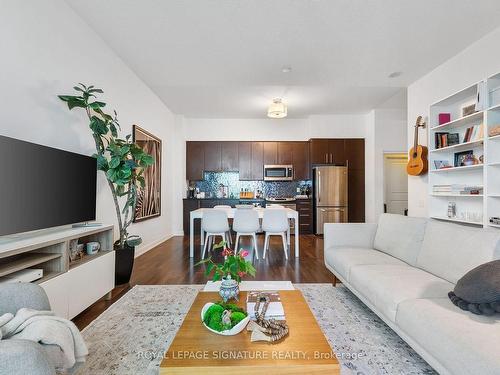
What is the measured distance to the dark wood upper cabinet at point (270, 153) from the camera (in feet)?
21.0

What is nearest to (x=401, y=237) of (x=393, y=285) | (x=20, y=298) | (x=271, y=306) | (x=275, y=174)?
(x=393, y=285)

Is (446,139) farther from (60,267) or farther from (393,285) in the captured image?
(60,267)

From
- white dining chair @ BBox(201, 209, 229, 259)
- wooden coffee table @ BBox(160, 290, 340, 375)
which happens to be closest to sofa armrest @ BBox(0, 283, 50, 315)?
wooden coffee table @ BBox(160, 290, 340, 375)

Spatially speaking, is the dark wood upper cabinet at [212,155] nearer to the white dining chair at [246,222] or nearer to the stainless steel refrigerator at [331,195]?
the stainless steel refrigerator at [331,195]

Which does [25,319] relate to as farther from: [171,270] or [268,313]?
[171,270]

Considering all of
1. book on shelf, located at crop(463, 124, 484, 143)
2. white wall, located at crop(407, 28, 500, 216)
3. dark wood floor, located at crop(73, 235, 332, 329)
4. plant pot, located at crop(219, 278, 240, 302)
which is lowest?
dark wood floor, located at crop(73, 235, 332, 329)

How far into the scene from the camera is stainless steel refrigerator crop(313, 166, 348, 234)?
601 cm

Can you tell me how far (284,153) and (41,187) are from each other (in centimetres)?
518

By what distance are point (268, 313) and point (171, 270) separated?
7.52 feet

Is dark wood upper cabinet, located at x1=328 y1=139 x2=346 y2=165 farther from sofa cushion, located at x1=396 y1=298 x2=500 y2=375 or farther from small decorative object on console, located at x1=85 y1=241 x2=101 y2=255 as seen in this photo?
small decorative object on console, located at x1=85 y1=241 x2=101 y2=255

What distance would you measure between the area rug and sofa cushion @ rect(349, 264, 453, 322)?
0.24 m

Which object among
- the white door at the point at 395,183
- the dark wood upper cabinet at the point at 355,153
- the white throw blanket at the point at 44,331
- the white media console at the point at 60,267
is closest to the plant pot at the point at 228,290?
the white throw blanket at the point at 44,331

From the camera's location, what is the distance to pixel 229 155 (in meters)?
6.39

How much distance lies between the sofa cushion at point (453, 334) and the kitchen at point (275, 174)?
460 cm
